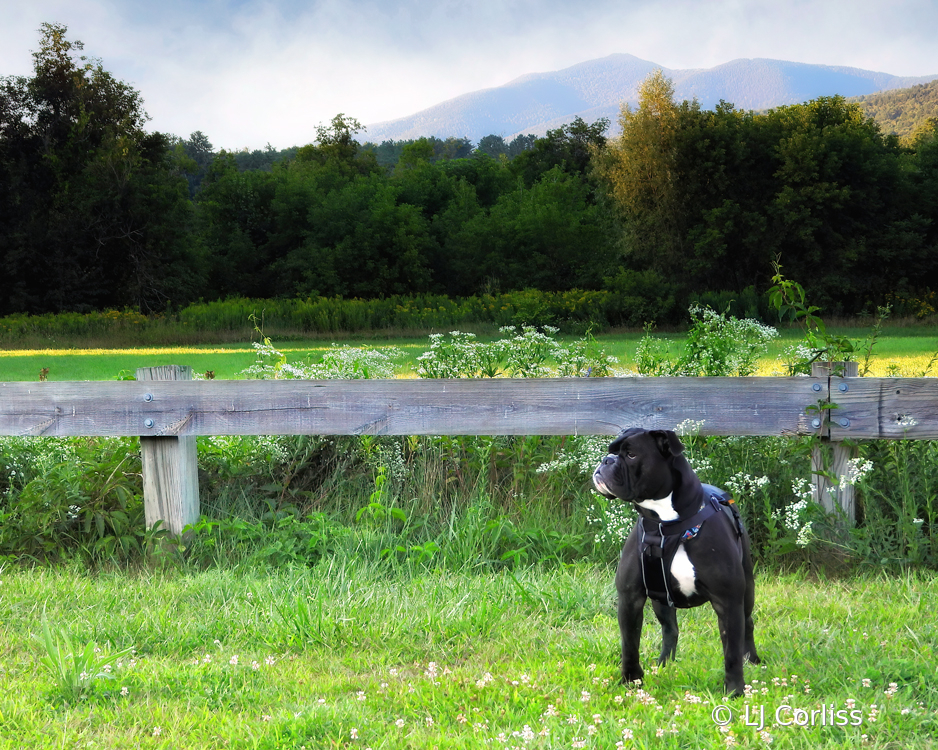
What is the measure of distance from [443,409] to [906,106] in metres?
58.2

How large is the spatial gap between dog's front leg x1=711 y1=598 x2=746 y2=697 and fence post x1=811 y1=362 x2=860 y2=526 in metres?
1.96

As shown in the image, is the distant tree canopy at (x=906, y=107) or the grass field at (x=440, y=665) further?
the distant tree canopy at (x=906, y=107)

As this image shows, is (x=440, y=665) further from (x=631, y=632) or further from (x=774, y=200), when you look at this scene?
(x=774, y=200)

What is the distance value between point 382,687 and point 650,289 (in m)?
28.1

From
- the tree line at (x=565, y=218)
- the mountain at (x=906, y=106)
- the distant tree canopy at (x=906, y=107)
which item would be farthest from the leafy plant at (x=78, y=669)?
the mountain at (x=906, y=106)

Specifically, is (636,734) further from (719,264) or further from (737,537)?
(719,264)

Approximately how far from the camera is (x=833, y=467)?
172 inches

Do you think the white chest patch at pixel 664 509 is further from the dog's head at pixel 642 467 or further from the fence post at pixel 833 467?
the fence post at pixel 833 467

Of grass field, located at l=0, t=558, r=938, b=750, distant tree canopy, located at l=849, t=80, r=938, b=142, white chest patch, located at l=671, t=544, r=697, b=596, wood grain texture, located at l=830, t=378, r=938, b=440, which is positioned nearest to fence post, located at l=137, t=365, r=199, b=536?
grass field, located at l=0, t=558, r=938, b=750

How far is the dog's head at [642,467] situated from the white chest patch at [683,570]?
0.19 meters

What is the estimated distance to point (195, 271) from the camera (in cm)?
3688

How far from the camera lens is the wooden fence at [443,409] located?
4.28 meters

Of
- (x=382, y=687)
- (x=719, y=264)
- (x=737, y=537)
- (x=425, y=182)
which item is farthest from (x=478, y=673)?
(x=425, y=182)

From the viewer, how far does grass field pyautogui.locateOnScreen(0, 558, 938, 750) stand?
2.47 m
